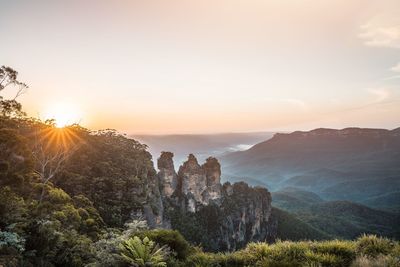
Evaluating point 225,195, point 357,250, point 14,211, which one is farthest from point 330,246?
point 225,195

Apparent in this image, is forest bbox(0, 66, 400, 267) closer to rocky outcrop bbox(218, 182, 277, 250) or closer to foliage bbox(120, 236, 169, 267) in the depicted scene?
foliage bbox(120, 236, 169, 267)

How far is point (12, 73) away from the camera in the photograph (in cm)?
2697

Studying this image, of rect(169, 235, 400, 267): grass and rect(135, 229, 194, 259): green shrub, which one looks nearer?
rect(169, 235, 400, 267): grass

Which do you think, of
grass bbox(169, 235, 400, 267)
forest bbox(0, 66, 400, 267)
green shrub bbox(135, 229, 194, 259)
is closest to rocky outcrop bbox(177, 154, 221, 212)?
forest bbox(0, 66, 400, 267)

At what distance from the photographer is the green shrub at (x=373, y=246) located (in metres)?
10.7

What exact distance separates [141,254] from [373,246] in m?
7.33

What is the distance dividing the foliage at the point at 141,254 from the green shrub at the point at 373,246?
6.15 metres

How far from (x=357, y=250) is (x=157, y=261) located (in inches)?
248

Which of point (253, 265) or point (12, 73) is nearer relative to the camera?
point (253, 265)

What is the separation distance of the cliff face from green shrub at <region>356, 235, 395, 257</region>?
9702 centimetres

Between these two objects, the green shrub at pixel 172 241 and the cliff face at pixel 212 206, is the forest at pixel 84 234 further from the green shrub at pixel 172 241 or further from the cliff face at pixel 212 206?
the cliff face at pixel 212 206

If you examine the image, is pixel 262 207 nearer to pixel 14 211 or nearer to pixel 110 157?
pixel 110 157

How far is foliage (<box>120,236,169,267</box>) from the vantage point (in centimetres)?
1082

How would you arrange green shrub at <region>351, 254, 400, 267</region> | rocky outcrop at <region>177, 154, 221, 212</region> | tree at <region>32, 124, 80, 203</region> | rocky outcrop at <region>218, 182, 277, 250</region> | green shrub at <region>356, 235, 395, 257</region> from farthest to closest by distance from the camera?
rocky outcrop at <region>218, 182, 277, 250</region> → rocky outcrop at <region>177, 154, 221, 212</region> → tree at <region>32, 124, 80, 203</region> → green shrub at <region>356, 235, 395, 257</region> → green shrub at <region>351, 254, 400, 267</region>
